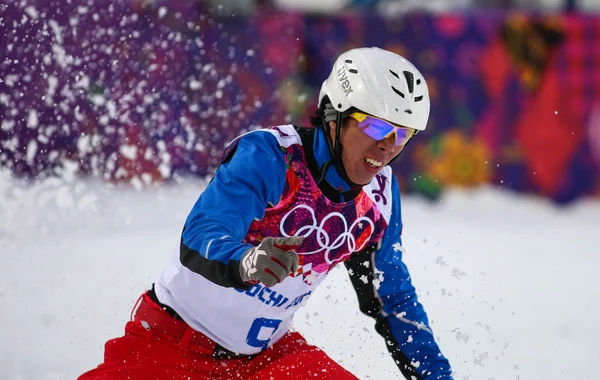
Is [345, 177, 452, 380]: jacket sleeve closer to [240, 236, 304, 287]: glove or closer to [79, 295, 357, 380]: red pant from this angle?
[79, 295, 357, 380]: red pant

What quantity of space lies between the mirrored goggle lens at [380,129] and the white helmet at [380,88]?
0.07 feet

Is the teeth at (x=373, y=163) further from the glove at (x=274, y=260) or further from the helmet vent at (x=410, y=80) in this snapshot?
the glove at (x=274, y=260)

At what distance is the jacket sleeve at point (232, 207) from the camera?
2.33m

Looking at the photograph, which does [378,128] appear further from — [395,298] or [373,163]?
[395,298]

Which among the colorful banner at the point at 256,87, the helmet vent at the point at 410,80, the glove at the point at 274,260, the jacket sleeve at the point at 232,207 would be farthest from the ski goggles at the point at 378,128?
the colorful banner at the point at 256,87

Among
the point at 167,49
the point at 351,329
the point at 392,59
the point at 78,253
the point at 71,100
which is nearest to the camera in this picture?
the point at 392,59

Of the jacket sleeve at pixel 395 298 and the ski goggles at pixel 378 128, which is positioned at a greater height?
the ski goggles at pixel 378 128

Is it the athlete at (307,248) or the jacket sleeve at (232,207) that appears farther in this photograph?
the athlete at (307,248)

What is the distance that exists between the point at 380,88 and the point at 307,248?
589 mm

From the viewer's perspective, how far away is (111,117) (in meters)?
8.49

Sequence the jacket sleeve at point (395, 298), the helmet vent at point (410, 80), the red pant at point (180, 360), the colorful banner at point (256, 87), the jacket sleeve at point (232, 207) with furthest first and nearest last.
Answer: the colorful banner at point (256, 87)
the jacket sleeve at point (395, 298)
the helmet vent at point (410, 80)
the red pant at point (180, 360)
the jacket sleeve at point (232, 207)

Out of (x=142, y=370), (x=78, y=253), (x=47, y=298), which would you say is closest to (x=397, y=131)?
(x=142, y=370)

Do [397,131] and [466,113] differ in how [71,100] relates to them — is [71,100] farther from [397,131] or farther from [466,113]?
[397,131]

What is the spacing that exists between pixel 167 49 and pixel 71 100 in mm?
1136
